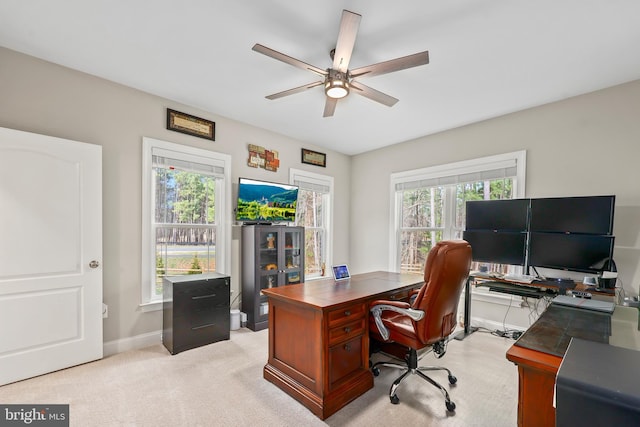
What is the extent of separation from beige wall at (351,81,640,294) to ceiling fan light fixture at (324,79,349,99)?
7.87 feet

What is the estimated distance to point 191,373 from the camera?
253 centimetres

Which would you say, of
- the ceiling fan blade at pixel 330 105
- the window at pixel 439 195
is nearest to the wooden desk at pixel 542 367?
the ceiling fan blade at pixel 330 105

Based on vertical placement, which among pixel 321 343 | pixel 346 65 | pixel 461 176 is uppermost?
pixel 346 65

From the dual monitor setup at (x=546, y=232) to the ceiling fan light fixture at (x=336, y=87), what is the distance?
226 cm

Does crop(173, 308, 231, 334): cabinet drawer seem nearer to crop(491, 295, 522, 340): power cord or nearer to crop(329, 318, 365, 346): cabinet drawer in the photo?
A: crop(329, 318, 365, 346): cabinet drawer

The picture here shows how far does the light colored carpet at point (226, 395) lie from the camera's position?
1.94m

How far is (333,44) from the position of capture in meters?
2.30

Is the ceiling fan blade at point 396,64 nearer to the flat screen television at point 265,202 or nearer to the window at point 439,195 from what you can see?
the flat screen television at point 265,202

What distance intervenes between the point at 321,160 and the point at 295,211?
1.16 meters

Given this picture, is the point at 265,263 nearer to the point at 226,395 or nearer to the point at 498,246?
the point at 226,395

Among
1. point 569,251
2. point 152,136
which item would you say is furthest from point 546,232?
point 152,136

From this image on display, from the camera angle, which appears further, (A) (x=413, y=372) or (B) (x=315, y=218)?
(B) (x=315, y=218)

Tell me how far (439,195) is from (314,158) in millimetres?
2089

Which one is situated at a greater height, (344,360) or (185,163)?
(185,163)
